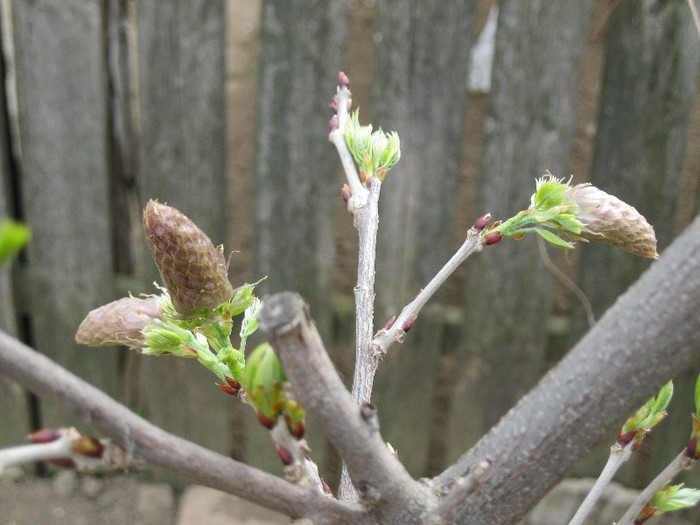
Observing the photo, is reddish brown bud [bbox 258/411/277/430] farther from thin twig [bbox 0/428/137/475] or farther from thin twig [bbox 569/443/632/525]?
thin twig [bbox 569/443/632/525]

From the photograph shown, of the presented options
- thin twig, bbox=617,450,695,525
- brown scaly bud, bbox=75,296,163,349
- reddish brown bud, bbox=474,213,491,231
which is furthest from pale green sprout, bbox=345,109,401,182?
thin twig, bbox=617,450,695,525

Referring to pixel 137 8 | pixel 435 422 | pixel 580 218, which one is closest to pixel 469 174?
pixel 435 422

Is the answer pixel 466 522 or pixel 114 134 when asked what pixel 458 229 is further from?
pixel 466 522

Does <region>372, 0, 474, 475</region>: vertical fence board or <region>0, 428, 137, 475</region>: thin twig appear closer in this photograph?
<region>0, 428, 137, 475</region>: thin twig

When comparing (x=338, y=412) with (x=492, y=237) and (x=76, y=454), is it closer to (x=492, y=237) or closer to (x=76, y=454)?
(x=76, y=454)

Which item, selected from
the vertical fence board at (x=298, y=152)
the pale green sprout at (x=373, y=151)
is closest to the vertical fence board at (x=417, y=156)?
the vertical fence board at (x=298, y=152)

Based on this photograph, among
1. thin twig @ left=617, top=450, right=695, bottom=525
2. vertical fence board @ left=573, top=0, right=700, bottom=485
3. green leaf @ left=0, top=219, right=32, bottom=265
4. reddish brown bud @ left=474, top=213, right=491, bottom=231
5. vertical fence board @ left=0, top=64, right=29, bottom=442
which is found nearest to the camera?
green leaf @ left=0, top=219, right=32, bottom=265

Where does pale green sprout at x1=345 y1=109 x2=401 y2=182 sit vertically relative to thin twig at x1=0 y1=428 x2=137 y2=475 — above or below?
above
